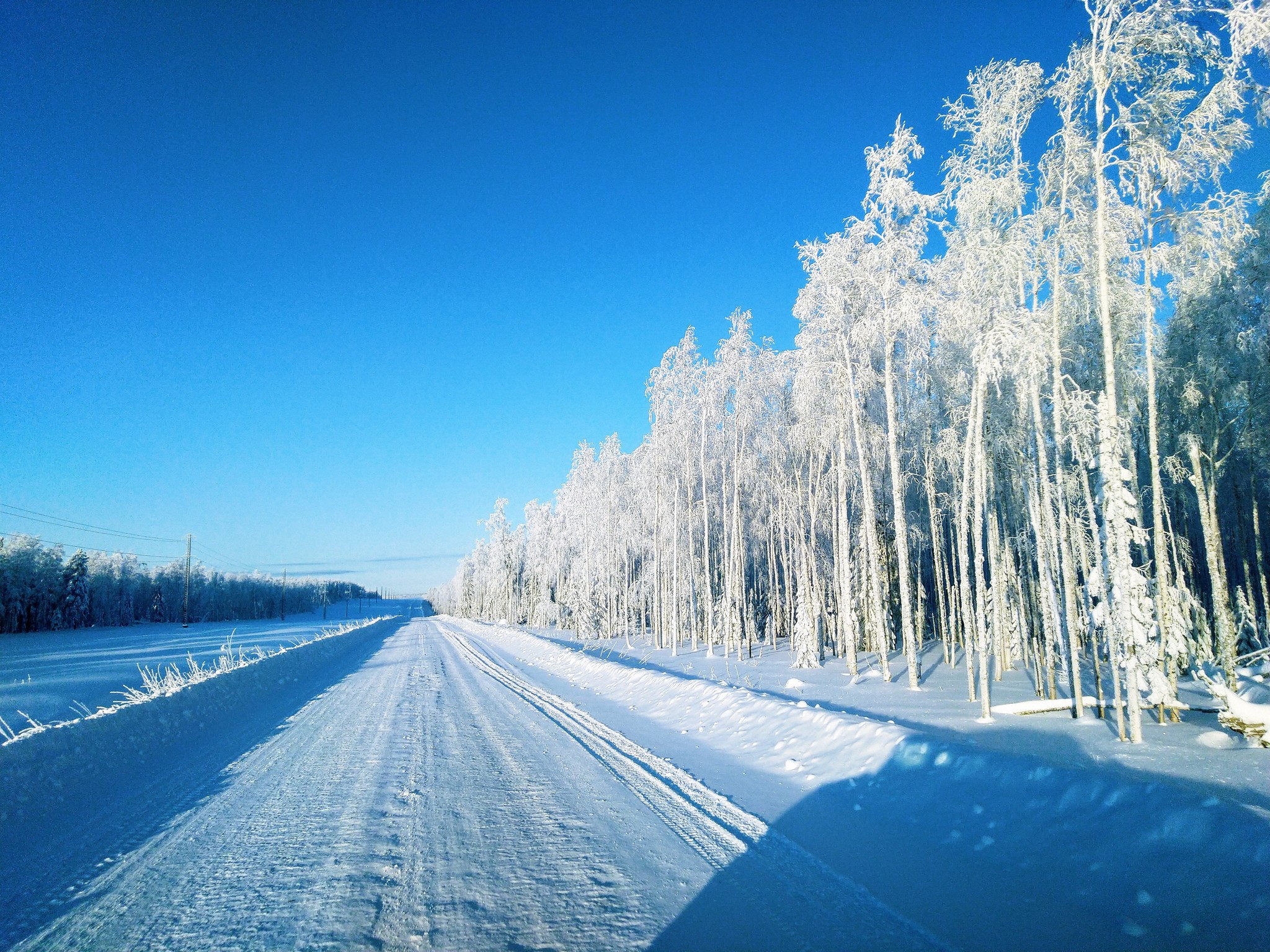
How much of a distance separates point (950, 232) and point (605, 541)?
94.5 ft

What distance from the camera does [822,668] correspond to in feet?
57.7

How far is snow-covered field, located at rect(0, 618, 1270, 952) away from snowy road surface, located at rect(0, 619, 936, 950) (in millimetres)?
26

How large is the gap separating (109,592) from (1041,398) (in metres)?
106

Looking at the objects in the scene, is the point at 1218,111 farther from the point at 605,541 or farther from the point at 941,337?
the point at 605,541

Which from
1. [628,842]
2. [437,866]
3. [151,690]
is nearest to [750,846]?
[628,842]

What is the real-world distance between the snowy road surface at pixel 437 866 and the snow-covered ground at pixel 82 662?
6456mm

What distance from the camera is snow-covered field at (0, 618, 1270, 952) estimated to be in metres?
3.72

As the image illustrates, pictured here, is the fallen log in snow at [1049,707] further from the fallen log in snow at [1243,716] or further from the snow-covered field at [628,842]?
the fallen log in snow at [1243,716]

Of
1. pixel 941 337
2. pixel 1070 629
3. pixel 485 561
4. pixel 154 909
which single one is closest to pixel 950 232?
pixel 941 337

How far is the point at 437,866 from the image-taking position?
4.61m

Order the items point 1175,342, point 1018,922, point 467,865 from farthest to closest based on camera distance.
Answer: point 1175,342, point 467,865, point 1018,922

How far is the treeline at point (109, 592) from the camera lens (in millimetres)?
59625

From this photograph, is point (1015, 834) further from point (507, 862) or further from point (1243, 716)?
point (1243, 716)

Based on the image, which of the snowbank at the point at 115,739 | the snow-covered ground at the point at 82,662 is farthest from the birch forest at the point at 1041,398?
the snow-covered ground at the point at 82,662
